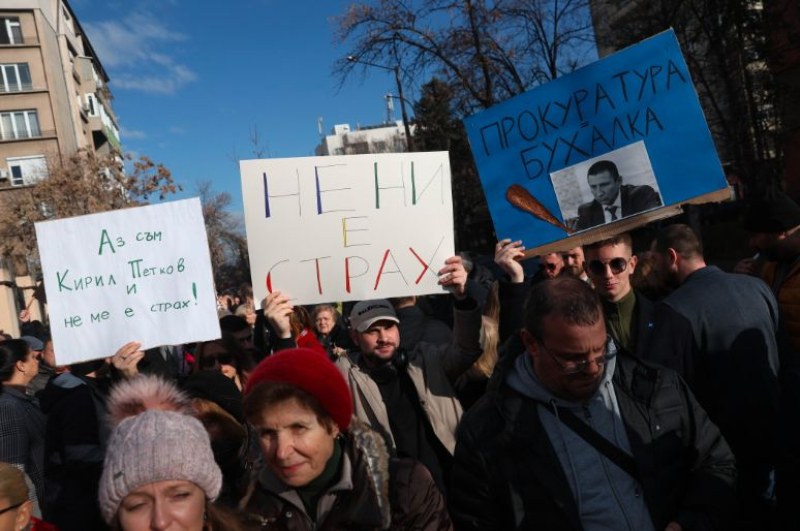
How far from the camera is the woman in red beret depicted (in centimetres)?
193

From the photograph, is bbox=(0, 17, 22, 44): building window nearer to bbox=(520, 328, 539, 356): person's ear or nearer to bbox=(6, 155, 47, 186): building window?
bbox=(6, 155, 47, 186): building window

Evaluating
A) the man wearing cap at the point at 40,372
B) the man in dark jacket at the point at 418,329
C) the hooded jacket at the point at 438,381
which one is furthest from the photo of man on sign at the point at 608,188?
the man wearing cap at the point at 40,372

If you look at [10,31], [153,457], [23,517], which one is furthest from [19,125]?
[153,457]

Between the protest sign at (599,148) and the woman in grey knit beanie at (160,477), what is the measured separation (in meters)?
1.92

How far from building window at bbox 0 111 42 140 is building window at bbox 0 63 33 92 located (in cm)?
157

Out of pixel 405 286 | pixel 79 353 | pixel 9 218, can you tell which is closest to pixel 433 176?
pixel 405 286

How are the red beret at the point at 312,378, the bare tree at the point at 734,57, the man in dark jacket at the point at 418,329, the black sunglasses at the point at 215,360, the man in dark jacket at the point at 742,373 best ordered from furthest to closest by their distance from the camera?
the bare tree at the point at 734,57
the black sunglasses at the point at 215,360
the man in dark jacket at the point at 418,329
the man in dark jacket at the point at 742,373
the red beret at the point at 312,378

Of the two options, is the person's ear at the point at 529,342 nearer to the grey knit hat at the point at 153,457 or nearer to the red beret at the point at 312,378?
the red beret at the point at 312,378

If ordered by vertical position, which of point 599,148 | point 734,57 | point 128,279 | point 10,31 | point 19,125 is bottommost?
point 128,279

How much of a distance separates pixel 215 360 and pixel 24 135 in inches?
1645

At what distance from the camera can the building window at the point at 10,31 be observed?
37562 millimetres

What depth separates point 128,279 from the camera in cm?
316

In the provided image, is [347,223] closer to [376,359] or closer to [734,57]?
[376,359]

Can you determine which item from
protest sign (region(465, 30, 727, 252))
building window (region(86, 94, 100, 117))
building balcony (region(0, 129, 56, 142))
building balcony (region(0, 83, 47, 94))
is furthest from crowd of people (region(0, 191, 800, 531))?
building window (region(86, 94, 100, 117))
